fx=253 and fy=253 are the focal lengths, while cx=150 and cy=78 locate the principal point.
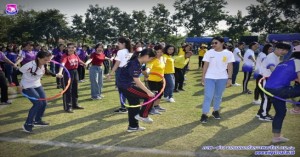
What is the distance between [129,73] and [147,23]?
69.2 metres

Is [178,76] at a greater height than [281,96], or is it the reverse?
[281,96]

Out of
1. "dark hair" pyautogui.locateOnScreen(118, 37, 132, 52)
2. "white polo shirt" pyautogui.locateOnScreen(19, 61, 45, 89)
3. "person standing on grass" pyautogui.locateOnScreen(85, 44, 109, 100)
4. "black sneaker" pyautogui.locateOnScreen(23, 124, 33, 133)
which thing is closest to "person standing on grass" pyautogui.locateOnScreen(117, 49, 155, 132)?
"dark hair" pyautogui.locateOnScreen(118, 37, 132, 52)

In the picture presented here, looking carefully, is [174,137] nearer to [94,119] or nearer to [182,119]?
[182,119]

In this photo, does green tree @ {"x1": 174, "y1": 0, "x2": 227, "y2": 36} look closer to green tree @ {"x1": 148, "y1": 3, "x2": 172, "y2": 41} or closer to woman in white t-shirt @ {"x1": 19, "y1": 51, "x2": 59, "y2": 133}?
green tree @ {"x1": 148, "y1": 3, "x2": 172, "y2": 41}

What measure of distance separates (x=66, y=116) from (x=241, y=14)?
73.2 m

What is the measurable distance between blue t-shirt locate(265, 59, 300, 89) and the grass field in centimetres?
140

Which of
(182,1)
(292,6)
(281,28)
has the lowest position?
(281,28)

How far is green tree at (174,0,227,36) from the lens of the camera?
77.7 meters

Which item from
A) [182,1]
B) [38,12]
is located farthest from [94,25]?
[182,1]

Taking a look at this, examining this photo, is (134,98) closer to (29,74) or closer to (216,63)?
(216,63)

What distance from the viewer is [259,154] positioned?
5.30 m

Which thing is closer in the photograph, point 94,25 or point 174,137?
point 174,137

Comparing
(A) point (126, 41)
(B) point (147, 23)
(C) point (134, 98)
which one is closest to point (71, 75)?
(A) point (126, 41)

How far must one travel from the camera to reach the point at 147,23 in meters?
73.6
